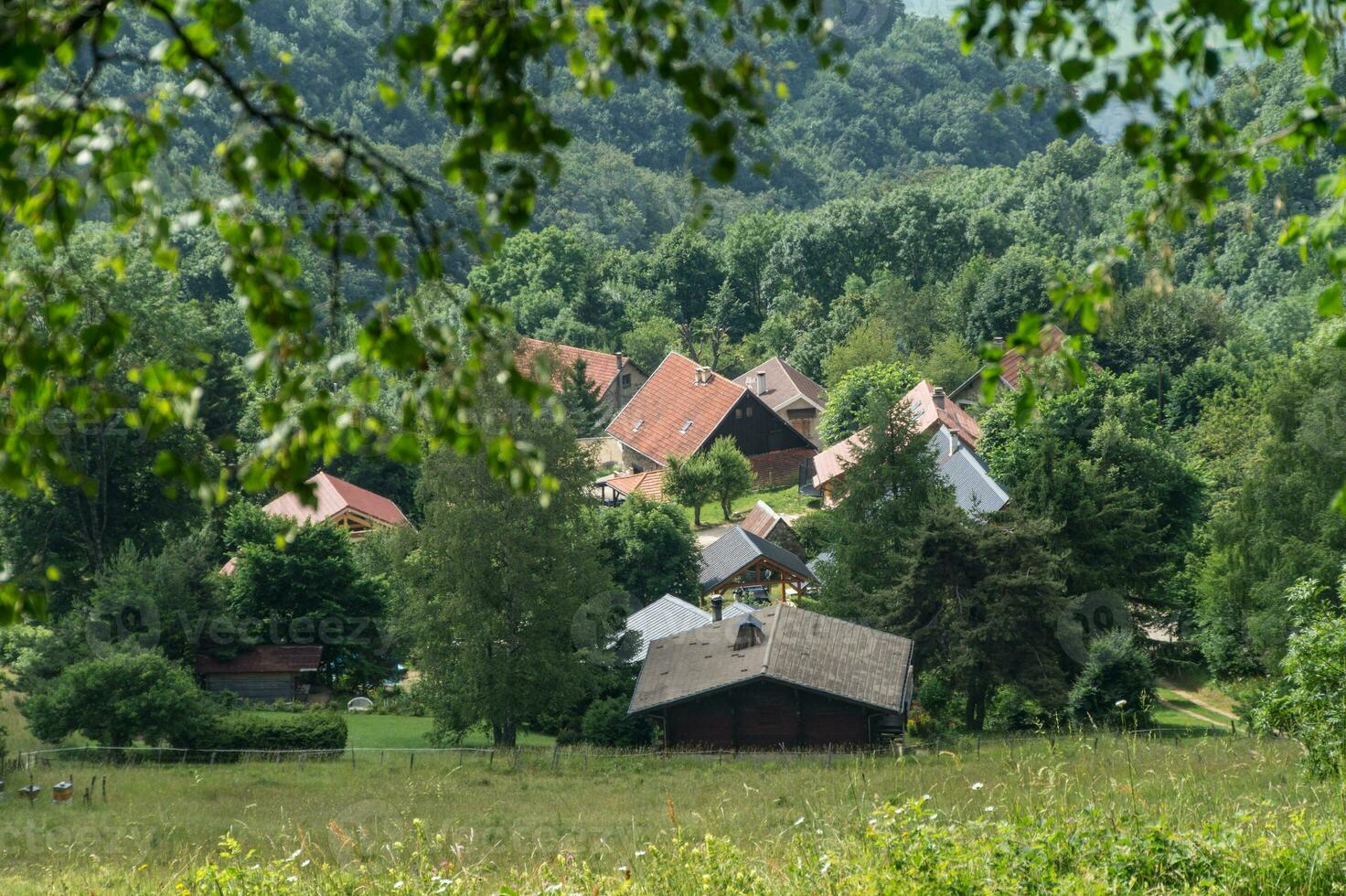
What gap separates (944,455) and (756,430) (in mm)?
15829

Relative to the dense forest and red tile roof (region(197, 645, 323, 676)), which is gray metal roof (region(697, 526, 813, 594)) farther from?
red tile roof (region(197, 645, 323, 676))

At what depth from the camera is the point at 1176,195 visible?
395 centimetres

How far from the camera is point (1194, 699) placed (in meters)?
38.9

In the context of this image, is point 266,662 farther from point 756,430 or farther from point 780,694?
point 756,430

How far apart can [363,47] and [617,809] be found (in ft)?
495

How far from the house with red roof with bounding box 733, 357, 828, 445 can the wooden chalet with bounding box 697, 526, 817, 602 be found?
69.6ft

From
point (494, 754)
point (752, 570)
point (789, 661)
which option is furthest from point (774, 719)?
point (752, 570)

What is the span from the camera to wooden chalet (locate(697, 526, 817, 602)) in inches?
1905

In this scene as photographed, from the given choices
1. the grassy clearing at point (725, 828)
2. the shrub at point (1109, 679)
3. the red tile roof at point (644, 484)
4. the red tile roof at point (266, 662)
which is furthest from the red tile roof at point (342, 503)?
the grassy clearing at point (725, 828)

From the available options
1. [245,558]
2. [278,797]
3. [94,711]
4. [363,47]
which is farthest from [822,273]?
[363,47]

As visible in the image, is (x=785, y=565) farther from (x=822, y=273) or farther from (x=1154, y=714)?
(x=822, y=273)

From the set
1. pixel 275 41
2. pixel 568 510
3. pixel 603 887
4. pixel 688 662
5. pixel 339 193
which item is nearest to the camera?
pixel 339 193

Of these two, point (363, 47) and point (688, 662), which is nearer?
point (688, 662)

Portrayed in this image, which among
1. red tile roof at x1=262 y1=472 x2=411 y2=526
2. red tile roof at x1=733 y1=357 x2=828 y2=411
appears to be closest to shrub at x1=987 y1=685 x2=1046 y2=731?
red tile roof at x1=262 y1=472 x2=411 y2=526
